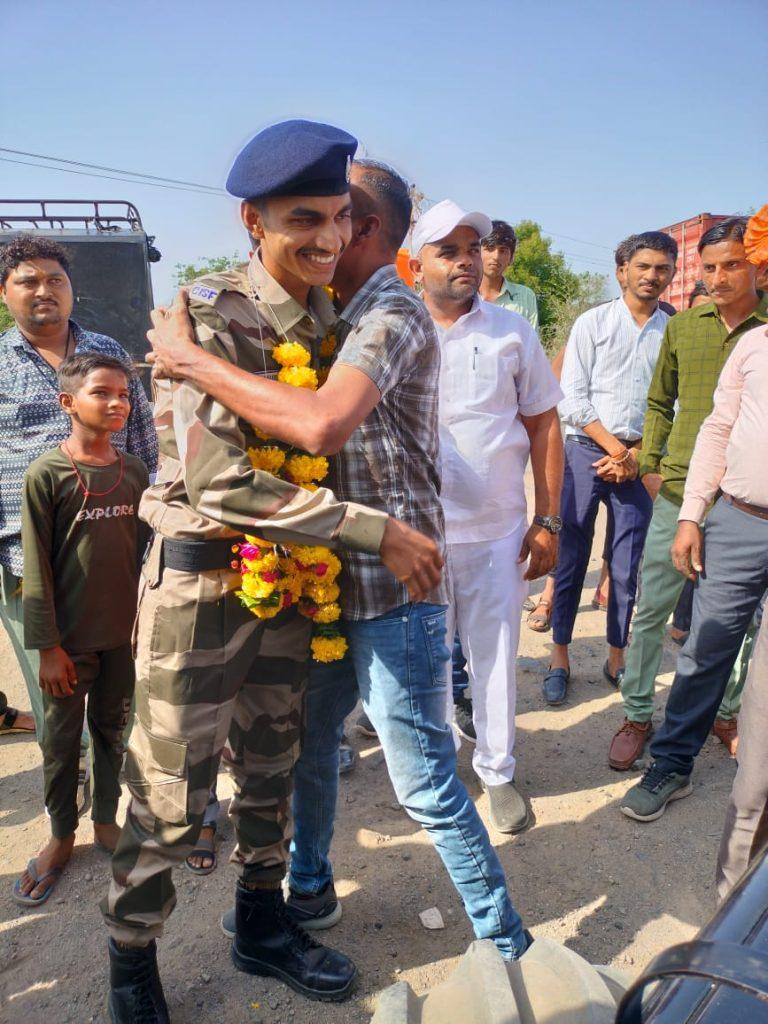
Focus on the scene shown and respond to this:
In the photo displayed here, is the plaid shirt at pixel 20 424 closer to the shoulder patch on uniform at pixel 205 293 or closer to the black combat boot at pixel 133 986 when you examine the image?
the shoulder patch on uniform at pixel 205 293

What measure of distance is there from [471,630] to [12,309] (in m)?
2.28

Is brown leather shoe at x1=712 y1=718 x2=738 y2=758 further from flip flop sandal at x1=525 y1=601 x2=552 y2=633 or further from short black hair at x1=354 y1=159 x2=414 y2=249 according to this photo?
short black hair at x1=354 y1=159 x2=414 y2=249

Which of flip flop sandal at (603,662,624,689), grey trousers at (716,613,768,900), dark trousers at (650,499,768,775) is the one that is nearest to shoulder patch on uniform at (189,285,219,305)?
grey trousers at (716,613,768,900)

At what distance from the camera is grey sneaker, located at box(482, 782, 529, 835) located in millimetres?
2908

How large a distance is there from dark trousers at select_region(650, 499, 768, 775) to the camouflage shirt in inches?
67.0

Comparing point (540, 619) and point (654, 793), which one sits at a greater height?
point (540, 619)

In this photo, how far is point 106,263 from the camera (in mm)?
8305

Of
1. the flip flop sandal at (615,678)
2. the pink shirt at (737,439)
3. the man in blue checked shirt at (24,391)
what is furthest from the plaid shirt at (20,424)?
the flip flop sandal at (615,678)

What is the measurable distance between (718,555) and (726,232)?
143 centimetres

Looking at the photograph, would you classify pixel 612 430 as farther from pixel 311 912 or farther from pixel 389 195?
pixel 311 912

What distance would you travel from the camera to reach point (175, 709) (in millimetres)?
1803

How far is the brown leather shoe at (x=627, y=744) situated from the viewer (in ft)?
11.0

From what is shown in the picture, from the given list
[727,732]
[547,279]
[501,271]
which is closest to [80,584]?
[727,732]

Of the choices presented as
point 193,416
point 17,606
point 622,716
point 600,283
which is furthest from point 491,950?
point 600,283
